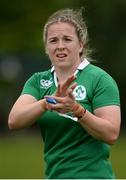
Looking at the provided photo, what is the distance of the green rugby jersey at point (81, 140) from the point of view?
22.6 feet

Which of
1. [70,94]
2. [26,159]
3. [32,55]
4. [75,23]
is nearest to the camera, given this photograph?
[70,94]

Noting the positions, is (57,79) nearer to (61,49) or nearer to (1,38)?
(61,49)

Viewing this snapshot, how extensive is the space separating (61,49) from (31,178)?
827 cm

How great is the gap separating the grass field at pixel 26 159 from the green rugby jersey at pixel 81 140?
25.6ft

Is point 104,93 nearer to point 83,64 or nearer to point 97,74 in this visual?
point 97,74

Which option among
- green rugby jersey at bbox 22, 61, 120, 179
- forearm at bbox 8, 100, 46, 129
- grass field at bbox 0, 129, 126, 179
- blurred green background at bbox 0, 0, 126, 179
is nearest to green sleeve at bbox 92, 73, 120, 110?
green rugby jersey at bbox 22, 61, 120, 179

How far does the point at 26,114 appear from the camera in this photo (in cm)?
691

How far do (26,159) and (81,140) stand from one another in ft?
40.4

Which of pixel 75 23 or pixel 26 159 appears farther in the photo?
pixel 26 159

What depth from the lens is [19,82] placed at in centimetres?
3009

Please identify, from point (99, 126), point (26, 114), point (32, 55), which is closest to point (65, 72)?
point (26, 114)

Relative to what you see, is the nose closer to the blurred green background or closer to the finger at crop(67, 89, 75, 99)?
the finger at crop(67, 89, 75, 99)

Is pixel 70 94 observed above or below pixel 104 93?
above

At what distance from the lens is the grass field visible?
1631cm
